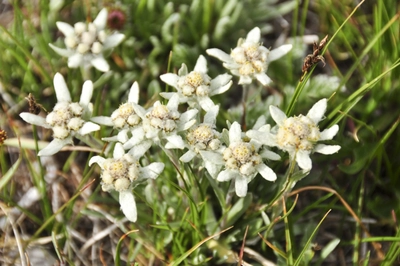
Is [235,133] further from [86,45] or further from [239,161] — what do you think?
[86,45]

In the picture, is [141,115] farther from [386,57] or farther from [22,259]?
[386,57]

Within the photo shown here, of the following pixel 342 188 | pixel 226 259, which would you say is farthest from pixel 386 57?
pixel 226 259

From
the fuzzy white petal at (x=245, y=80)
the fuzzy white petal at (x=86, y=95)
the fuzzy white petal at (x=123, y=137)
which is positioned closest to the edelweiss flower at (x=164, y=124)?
the fuzzy white petal at (x=123, y=137)

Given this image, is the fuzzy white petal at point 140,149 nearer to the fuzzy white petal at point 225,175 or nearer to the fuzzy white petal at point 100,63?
the fuzzy white petal at point 225,175

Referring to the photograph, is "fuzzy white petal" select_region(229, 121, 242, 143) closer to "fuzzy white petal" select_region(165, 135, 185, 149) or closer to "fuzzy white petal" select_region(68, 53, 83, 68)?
"fuzzy white petal" select_region(165, 135, 185, 149)

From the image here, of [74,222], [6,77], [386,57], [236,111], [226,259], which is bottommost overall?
[226,259]

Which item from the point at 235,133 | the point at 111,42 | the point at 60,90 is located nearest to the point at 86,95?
the point at 60,90

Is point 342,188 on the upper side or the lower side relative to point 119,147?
lower
